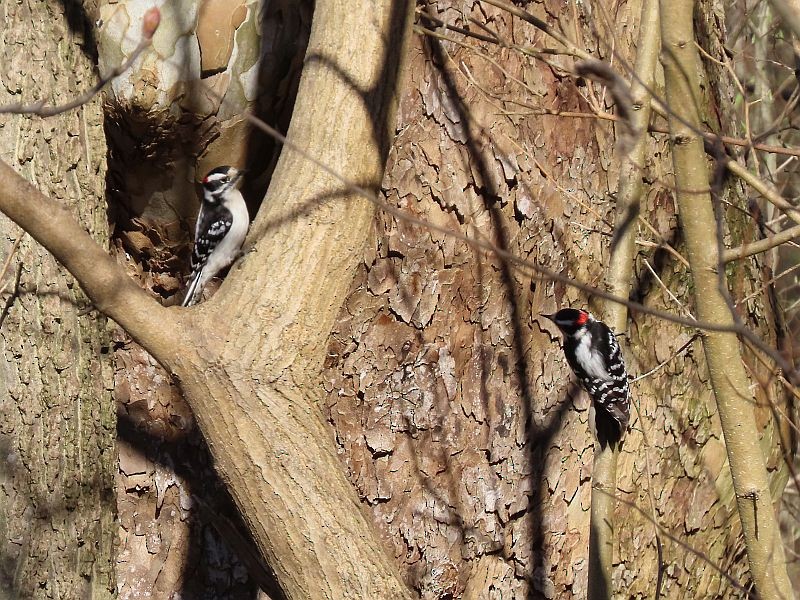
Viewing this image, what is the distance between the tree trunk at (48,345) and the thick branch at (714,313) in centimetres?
221

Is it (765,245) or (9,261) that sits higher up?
(765,245)

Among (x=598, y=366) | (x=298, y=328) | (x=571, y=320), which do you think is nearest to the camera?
(x=298, y=328)

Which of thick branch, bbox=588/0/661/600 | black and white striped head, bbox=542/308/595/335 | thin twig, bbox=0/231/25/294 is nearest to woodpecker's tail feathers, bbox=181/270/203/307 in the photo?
thin twig, bbox=0/231/25/294

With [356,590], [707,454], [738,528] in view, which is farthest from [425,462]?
[738,528]

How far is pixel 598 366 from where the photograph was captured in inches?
145

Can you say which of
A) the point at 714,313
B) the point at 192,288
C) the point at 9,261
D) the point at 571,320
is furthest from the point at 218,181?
the point at 714,313

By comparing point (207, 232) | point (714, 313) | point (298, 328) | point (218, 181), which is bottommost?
point (298, 328)

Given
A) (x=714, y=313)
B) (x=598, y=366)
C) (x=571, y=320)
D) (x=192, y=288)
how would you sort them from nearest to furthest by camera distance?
(x=714, y=313) < (x=598, y=366) < (x=571, y=320) < (x=192, y=288)

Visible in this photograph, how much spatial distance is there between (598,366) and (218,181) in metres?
1.79

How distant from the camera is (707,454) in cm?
438

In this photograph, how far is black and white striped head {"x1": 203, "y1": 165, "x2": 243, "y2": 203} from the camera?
3879mm

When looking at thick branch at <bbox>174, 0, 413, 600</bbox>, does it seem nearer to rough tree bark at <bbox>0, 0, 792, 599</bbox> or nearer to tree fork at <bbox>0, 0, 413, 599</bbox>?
tree fork at <bbox>0, 0, 413, 599</bbox>

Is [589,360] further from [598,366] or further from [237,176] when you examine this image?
[237,176]

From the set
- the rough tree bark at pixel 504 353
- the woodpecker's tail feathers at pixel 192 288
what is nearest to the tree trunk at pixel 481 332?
the rough tree bark at pixel 504 353
